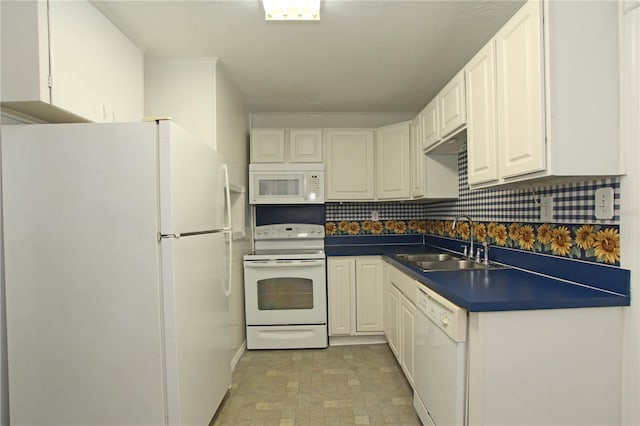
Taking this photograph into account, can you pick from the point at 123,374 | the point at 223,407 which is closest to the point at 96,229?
the point at 123,374

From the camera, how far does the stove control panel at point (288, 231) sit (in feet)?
10.8

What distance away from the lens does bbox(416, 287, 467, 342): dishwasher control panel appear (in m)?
1.28

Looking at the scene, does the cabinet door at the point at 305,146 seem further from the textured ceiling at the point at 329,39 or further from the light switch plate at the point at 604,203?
the light switch plate at the point at 604,203

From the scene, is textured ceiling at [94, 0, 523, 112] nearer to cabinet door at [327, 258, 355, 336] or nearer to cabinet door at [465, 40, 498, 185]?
cabinet door at [465, 40, 498, 185]

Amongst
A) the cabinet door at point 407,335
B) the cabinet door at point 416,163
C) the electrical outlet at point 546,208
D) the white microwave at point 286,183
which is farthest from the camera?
the white microwave at point 286,183

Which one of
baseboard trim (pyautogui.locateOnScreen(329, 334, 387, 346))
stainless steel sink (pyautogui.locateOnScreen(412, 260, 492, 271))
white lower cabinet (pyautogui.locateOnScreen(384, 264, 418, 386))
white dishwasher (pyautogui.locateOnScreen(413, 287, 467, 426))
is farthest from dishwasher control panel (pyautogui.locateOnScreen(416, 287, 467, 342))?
baseboard trim (pyautogui.locateOnScreen(329, 334, 387, 346))

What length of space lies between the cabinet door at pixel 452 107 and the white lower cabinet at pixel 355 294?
4.42 ft

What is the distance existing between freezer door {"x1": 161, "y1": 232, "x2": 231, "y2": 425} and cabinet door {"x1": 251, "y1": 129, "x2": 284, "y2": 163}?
4.22 ft

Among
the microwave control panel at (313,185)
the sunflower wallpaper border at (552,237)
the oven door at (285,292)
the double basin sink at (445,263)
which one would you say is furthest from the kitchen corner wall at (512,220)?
the oven door at (285,292)

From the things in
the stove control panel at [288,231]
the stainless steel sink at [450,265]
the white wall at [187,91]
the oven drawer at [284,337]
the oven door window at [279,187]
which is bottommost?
the oven drawer at [284,337]

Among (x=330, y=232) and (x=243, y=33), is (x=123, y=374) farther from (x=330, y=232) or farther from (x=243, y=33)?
(x=330, y=232)

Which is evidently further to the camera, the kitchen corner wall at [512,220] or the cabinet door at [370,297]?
the cabinet door at [370,297]

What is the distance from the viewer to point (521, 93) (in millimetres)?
1263

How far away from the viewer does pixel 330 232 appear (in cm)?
341
